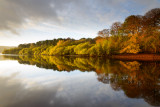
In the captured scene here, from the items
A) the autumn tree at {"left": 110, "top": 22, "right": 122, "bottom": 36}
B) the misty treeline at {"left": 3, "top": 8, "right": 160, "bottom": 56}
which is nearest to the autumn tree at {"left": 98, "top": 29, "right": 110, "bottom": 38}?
Answer: the misty treeline at {"left": 3, "top": 8, "right": 160, "bottom": 56}

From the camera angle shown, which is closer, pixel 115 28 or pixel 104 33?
pixel 115 28

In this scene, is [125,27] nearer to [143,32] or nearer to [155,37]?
[143,32]

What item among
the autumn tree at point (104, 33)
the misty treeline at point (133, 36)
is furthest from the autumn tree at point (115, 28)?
the autumn tree at point (104, 33)

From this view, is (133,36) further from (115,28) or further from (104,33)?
(104,33)

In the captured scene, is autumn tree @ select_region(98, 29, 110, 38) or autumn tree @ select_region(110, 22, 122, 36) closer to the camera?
autumn tree @ select_region(110, 22, 122, 36)

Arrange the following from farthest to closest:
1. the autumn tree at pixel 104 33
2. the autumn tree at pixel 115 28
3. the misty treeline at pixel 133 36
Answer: the autumn tree at pixel 104 33 < the autumn tree at pixel 115 28 < the misty treeline at pixel 133 36

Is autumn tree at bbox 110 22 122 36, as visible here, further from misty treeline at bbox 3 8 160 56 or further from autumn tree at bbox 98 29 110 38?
autumn tree at bbox 98 29 110 38

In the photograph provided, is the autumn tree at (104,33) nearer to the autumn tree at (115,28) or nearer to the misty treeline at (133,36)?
the misty treeline at (133,36)

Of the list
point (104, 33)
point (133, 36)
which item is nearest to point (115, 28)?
point (104, 33)

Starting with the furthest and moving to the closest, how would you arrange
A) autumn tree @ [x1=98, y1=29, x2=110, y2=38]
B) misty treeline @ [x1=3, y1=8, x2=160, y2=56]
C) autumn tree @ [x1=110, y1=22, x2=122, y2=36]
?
autumn tree @ [x1=98, y1=29, x2=110, y2=38], autumn tree @ [x1=110, y1=22, x2=122, y2=36], misty treeline @ [x1=3, y1=8, x2=160, y2=56]

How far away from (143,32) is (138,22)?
418 centimetres

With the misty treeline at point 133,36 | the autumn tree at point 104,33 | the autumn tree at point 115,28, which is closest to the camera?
the misty treeline at point 133,36

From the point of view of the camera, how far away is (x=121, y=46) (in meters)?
39.5

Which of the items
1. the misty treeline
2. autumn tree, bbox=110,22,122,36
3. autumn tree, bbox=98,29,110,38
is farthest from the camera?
autumn tree, bbox=98,29,110,38
